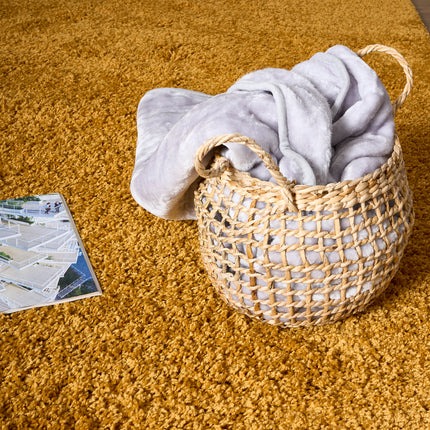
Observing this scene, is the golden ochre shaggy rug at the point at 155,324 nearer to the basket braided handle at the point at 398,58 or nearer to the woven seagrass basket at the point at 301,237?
the woven seagrass basket at the point at 301,237

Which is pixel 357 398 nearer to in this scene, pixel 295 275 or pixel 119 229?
pixel 295 275

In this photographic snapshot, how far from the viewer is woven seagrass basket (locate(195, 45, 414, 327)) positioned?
2.46 ft

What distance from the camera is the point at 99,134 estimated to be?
1.43 m

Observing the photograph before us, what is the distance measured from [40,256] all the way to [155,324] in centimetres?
31

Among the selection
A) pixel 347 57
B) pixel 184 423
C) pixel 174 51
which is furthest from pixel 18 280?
pixel 174 51

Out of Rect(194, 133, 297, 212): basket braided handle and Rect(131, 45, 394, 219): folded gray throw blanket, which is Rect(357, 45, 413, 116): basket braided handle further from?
Rect(194, 133, 297, 212): basket braided handle

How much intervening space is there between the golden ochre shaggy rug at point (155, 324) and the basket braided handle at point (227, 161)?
294 mm

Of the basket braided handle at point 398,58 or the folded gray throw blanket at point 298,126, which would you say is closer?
the folded gray throw blanket at point 298,126

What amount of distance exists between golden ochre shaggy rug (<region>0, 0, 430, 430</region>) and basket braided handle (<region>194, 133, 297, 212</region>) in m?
0.29

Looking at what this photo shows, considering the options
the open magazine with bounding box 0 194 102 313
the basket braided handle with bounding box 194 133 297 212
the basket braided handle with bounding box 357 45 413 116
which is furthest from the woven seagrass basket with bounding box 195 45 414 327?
the open magazine with bounding box 0 194 102 313

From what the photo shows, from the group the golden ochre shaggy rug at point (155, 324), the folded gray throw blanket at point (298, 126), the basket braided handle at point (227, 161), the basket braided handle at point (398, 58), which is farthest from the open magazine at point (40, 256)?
the basket braided handle at point (398, 58)

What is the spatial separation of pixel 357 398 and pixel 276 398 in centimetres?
12

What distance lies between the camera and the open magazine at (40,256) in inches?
39.0

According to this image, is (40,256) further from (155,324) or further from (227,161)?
(227,161)
